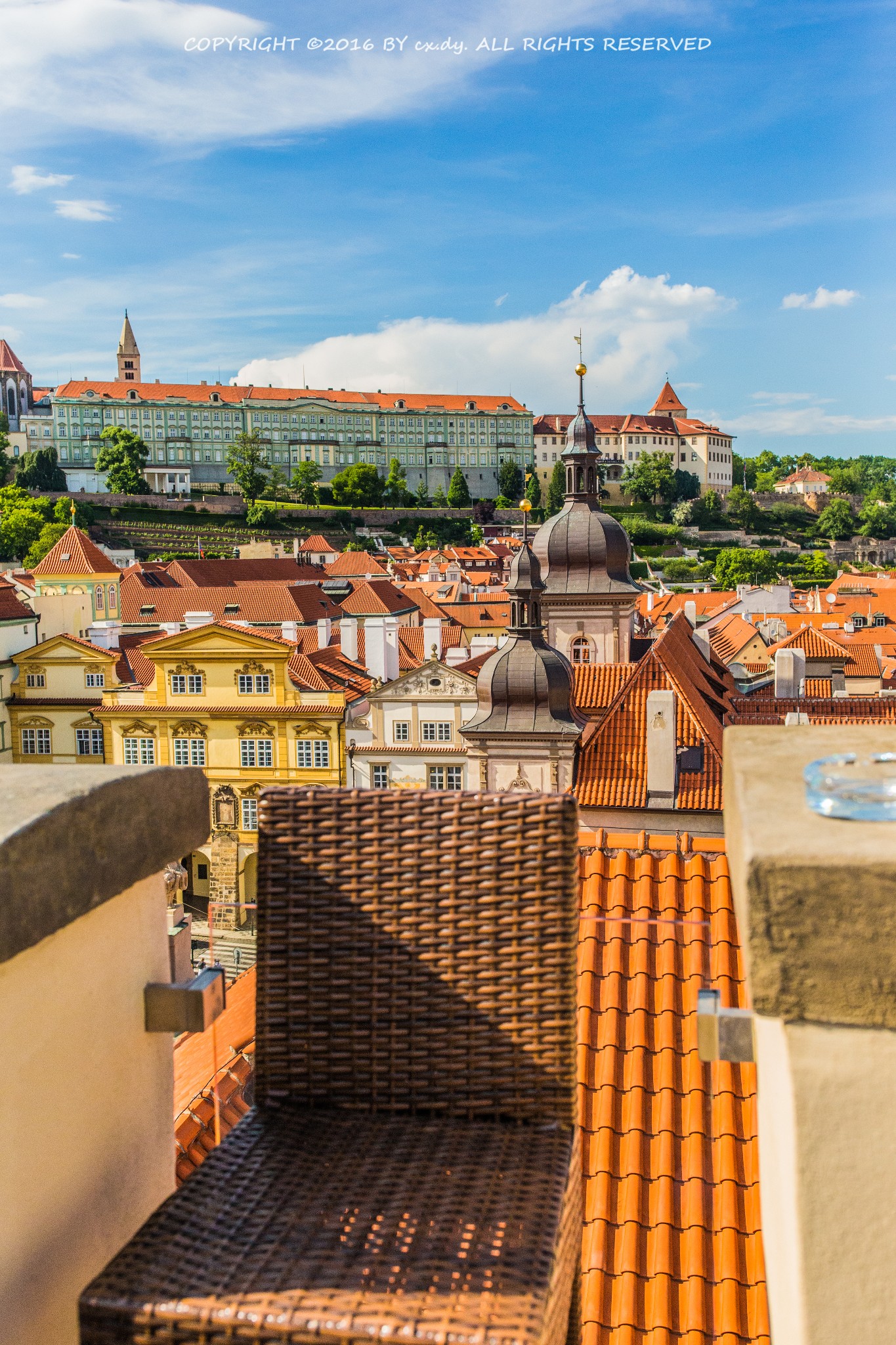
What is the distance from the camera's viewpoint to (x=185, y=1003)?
245 cm

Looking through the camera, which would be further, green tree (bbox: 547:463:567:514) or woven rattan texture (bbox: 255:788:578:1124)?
green tree (bbox: 547:463:567:514)

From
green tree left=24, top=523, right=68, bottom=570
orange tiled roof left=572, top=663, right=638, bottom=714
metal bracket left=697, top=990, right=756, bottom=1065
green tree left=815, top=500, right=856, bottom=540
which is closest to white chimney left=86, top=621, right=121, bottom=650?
orange tiled roof left=572, top=663, right=638, bottom=714

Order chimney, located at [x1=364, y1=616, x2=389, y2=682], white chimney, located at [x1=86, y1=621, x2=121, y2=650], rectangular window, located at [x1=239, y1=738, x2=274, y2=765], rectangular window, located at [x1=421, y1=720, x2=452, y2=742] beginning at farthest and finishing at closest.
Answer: white chimney, located at [x1=86, y1=621, x2=121, y2=650], chimney, located at [x1=364, y1=616, x2=389, y2=682], rectangular window, located at [x1=239, y1=738, x2=274, y2=765], rectangular window, located at [x1=421, y1=720, x2=452, y2=742]

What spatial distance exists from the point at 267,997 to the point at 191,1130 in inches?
92.2

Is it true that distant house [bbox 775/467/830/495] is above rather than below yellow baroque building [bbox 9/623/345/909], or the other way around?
above

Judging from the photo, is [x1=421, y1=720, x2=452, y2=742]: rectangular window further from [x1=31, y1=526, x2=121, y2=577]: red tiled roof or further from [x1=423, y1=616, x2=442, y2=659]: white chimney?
[x1=31, y1=526, x2=121, y2=577]: red tiled roof

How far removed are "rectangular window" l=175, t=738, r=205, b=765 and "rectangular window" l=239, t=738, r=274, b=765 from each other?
90 cm

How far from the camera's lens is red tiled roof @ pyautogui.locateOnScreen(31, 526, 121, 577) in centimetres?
4522

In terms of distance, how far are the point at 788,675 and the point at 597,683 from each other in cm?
Answer: 426

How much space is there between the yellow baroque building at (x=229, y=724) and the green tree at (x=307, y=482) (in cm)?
8789

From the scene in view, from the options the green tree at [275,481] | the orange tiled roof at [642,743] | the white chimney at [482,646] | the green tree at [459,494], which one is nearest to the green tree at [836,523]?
the green tree at [459,494]

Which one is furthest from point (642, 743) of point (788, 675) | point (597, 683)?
point (788, 675)

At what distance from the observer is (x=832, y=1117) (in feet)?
5.50

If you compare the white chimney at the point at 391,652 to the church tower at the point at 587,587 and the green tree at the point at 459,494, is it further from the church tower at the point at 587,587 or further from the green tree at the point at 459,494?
the green tree at the point at 459,494
